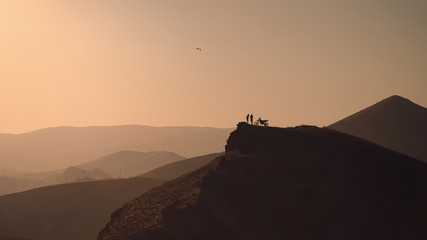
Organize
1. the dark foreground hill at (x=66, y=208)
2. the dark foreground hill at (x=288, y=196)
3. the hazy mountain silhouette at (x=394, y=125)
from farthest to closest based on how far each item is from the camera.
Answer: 1. the hazy mountain silhouette at (x=394, y=125)
2. the dark foreground hill at (x=66, y=208)
3. the dark foreground hill at (x=288, y=196)

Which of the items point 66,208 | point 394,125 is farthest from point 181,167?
point 394,125

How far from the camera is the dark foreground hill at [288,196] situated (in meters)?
34.9

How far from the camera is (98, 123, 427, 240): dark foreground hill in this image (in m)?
34.9

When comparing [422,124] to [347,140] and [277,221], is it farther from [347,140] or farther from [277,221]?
[277,221]

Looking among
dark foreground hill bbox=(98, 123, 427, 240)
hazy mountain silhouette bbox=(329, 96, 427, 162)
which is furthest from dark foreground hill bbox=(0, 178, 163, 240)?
hazy mountain silhouette bbox=(329, 96, 427, 162)

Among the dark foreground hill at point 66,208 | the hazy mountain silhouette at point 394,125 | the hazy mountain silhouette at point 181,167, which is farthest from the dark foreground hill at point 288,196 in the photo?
the hazy mountain silhouette at point 181,167

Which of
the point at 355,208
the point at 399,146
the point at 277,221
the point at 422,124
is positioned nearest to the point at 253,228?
the point at 277,221

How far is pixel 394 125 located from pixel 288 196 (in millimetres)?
108392

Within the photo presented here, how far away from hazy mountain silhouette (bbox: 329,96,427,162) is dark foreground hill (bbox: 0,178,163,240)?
204 ft

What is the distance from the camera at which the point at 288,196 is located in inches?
1479

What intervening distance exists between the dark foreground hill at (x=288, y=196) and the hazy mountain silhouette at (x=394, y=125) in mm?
83749

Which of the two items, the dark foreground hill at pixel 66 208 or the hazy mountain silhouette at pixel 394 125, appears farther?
the hazy mountain silhouette at pixel 394 125

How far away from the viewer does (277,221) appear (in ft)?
116

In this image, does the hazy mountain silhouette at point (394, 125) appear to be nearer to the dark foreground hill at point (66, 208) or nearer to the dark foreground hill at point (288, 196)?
the dark foreground hill at point (66, 208)
